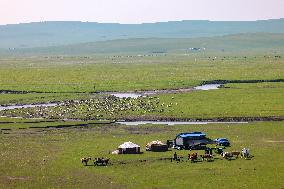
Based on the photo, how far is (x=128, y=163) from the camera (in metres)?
42.0

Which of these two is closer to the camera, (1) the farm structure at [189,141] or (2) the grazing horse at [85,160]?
(2) the grazing horse at [85,160]

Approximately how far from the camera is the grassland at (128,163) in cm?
3625

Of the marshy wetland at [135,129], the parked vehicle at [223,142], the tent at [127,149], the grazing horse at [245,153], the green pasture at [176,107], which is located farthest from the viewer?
the green pasture at [176,107]

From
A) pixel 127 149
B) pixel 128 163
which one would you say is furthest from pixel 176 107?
pixel 128 163

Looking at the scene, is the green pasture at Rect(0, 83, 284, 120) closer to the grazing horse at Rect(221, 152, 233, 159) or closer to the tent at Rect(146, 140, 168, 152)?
the tent at Rect(146, 140, 168, 152)

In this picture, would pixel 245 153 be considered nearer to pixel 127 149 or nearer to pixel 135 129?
pixel 127 149

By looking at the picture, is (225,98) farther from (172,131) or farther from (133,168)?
(133,168)

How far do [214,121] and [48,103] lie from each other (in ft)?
93.4

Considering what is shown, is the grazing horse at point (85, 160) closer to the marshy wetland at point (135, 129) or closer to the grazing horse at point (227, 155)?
the marshy wetland at point (135, 129)

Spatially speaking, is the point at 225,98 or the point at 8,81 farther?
the point at 8,81

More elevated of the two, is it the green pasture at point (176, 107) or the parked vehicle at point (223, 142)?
the parked vehicle at point (223, 142)

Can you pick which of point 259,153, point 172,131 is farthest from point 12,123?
point 259,153

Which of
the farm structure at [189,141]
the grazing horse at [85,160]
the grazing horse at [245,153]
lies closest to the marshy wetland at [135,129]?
the grazing horse at [85,160]

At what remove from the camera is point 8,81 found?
119 meters
